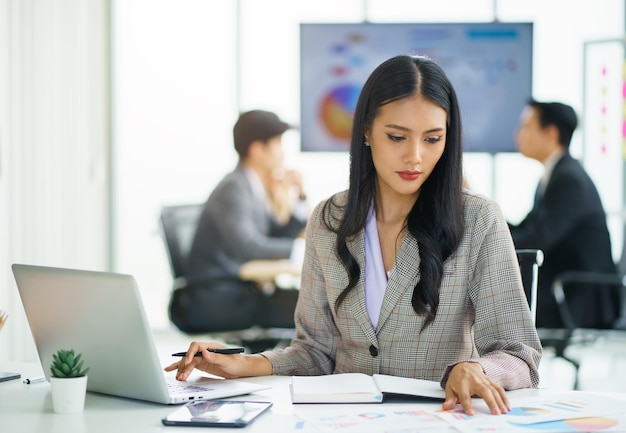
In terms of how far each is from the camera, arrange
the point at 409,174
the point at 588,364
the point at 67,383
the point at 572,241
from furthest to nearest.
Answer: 1. the point at 588,364
2. the point at 572,241
3. the point at 409,174
4. the point at 67,383

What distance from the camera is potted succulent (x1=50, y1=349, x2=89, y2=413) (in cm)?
150

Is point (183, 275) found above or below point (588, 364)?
above

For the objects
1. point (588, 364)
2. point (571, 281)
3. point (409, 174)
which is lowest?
point (588, 364)

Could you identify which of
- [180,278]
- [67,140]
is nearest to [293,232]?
[180,278]

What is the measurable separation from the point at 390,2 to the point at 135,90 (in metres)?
2.03

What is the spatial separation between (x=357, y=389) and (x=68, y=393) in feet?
1.61

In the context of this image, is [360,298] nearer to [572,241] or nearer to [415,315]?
[415,315]

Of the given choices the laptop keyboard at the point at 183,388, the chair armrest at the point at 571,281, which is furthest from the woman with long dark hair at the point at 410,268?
the chair armrest at the point at 571,281

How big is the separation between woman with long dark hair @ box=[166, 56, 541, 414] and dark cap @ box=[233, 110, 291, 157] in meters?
2.84

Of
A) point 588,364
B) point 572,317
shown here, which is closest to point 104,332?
point 572,317

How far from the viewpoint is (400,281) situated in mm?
1944

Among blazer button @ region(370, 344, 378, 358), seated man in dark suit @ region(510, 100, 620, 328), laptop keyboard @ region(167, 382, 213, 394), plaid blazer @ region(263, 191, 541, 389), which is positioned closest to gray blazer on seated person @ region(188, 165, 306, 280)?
seated man in dark suit @ region(510, 100, 620, 328)

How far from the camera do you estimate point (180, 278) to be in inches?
166

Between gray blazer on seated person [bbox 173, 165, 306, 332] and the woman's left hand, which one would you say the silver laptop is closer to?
the woman's left hand
